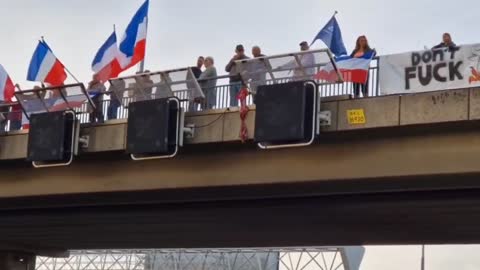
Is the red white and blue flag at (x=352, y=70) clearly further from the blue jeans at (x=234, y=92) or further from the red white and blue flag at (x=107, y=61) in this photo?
the red white and blue flag at (x=107, y=61)

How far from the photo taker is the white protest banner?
16.7m

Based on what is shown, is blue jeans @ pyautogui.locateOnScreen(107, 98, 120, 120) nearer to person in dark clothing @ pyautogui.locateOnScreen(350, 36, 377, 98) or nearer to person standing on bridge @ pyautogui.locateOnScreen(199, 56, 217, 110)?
person standing on bridge @ pyautogui.locateOnScreen(199, 56, 217, 110)

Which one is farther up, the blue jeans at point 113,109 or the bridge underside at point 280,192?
the blue jeans at point 113,109

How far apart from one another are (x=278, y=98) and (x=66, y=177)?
657cm

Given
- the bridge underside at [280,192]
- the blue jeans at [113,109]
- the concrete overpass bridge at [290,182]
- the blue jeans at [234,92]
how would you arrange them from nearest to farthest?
1. the concrete overpass bridge at [290,182]
2. the bridge underside at [280,192]
3. the blue jeans at [234,92]
4. the blue jeans at [113,109]

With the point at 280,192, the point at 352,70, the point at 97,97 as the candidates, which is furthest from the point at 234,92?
the point at 97,97

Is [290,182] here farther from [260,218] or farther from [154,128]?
[260,218]

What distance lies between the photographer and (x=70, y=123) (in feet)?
69.7

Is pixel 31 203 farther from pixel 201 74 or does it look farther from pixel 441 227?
pixel 441 227

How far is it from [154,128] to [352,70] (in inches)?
168

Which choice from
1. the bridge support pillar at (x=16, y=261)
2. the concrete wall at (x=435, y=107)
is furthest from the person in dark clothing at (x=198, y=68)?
the bridge support pillar at (x=16, y=261)

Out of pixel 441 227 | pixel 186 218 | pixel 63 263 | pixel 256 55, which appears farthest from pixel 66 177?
pixel 63 263

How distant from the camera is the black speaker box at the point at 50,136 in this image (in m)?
21.0

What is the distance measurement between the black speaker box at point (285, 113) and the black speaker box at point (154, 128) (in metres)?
2.17
